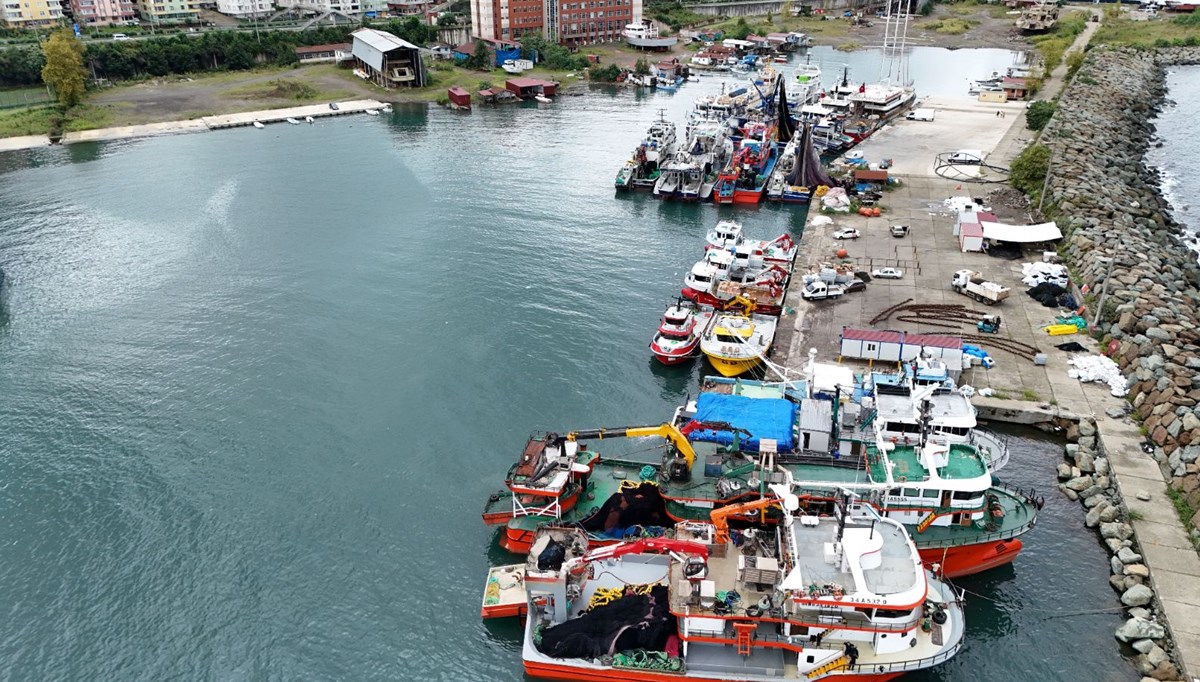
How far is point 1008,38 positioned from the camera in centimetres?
19638

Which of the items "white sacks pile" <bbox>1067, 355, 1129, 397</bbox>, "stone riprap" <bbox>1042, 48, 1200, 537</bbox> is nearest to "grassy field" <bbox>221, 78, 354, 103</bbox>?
"stone riprap" <bbox>1042, 48, 1200, 537</bbox>

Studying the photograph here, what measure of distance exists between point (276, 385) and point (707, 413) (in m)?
29.4

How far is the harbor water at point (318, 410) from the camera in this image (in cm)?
3603

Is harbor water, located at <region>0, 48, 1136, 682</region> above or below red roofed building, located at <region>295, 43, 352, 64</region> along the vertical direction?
below

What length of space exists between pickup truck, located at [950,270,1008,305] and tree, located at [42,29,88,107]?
13134 cm

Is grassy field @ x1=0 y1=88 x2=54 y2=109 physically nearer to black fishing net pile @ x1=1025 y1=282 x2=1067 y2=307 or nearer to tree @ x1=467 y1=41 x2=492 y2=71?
tree @ x1=467 y1=41 x2=492 y2=71

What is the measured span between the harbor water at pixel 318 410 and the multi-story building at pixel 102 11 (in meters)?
116

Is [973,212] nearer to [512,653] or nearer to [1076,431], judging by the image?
[1076,431]

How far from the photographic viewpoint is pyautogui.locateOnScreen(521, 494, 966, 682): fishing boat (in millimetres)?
31156

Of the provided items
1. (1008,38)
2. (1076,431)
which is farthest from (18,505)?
(1008,38)

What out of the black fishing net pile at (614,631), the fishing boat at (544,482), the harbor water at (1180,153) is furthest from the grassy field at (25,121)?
the harbor water at (1180,153)

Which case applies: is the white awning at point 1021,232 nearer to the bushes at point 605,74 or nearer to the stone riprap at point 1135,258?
the stone riprap at point 1135,258

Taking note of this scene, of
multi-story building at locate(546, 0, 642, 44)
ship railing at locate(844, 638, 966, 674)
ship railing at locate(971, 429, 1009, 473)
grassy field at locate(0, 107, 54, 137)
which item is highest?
multi-story building at locate(546, 0, 642, 44)

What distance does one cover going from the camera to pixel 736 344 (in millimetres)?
55094
